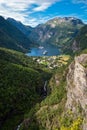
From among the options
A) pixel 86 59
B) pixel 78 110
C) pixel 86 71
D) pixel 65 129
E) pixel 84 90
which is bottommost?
pixel 65 129

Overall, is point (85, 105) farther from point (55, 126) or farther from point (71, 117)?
point (55, 126)

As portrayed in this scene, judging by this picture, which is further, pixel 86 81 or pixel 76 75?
pixel 76 75

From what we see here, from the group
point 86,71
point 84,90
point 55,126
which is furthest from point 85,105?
point 55,126

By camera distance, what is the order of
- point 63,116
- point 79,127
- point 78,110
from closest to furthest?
point 79,127, point 78,110, point 63,116

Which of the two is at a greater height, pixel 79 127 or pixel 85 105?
pixel 85 105

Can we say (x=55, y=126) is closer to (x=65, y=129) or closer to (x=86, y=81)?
(x=65, y=129)

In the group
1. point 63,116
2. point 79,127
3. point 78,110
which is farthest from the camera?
point 63,116

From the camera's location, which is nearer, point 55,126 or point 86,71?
point 86,71

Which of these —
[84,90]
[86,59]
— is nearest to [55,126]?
[84,90]

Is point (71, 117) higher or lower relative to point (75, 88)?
lower
